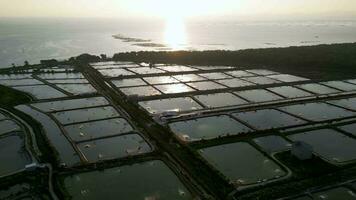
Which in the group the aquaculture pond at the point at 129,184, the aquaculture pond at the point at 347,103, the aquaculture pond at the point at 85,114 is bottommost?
the aquaculture pond at the point at 129,184

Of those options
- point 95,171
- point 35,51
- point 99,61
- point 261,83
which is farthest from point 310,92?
point 35,51

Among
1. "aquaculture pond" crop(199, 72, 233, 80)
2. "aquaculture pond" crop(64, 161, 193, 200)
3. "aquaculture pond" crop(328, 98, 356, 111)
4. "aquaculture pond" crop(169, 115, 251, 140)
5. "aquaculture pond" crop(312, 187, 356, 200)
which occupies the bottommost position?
"aquaculture pond" crop(64, 161, 193, 200)

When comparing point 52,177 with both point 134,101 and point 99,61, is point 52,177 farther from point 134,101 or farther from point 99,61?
point 99,61

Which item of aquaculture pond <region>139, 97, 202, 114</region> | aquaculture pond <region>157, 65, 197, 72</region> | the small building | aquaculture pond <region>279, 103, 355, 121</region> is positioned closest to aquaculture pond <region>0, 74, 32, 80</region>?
aquaculture pond <region>157, 65, 197, 72</region>

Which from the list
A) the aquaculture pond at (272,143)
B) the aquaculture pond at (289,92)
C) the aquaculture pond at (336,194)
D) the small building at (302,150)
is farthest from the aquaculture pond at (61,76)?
the aquaculture pond at (336,194)

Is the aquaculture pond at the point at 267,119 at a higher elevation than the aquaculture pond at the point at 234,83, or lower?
lower

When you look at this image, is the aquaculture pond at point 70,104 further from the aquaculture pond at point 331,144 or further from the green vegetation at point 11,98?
the aquaculture pond at point 331,144

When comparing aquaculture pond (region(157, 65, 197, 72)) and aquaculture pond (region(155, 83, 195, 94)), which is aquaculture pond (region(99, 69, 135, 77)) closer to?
aquaculture pond (region(157, 65, 197, 72))
